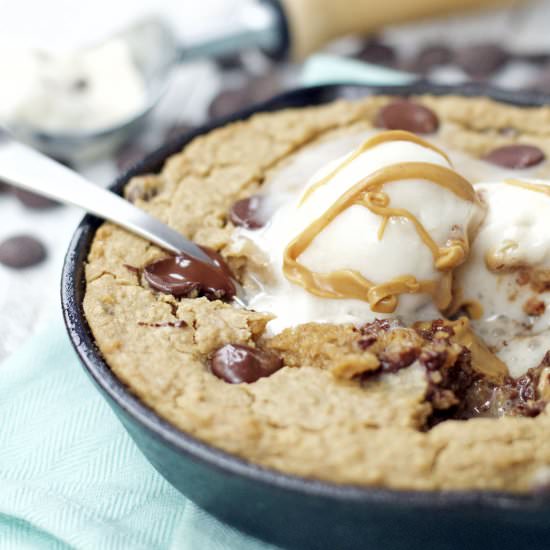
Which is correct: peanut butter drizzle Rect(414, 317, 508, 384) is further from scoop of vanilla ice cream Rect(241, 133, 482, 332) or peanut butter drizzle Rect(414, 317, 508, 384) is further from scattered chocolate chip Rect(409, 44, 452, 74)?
scattered chocolate chip Rect(409, 44, 452, 74)

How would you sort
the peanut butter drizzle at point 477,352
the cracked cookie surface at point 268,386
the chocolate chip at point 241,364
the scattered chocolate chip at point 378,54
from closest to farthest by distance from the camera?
the cracked cookie surface at point 268,386
the chocolate chip at point 241,364
the peanut butter drizzle at point 477,352
the scattered chocolate chip at point 378,54

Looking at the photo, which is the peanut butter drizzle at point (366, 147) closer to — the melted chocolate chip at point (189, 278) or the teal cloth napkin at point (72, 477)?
the melted chocolate chip at point (189, 278)

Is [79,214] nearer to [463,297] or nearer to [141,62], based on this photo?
[141,62]

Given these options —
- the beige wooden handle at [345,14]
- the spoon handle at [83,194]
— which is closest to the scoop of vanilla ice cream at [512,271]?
the spoon handle at [83,194]

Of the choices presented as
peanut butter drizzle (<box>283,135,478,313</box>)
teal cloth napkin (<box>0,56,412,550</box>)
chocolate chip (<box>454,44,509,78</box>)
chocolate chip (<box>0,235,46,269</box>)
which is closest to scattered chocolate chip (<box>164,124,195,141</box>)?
chocolate chip (<box>0,235,46,269</box>)

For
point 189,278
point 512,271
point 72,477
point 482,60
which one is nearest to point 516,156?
point 512,271

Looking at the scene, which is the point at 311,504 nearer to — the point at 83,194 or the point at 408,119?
the point at 83,194
